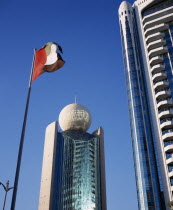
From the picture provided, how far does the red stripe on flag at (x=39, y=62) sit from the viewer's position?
819 inches

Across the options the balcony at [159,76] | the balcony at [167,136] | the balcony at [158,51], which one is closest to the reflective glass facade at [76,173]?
the balcony at [167,136]

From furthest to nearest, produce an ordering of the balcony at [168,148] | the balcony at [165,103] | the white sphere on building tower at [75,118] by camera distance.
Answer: the white sphere on building tower at [75,118] → the balcony at [165,103] → the balcony at [168,148]

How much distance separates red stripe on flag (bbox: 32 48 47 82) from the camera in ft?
68.2

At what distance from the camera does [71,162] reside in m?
68.3

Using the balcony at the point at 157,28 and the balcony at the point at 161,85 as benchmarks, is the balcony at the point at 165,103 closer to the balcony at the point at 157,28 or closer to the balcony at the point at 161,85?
the balcony at the point at 161,85

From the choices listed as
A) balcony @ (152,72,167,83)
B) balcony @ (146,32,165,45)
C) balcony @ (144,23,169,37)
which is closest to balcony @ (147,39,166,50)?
balcony @ (146,32,165,45)

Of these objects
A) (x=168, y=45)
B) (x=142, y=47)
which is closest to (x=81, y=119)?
(x=142, y=47)

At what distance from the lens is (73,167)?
222 ft

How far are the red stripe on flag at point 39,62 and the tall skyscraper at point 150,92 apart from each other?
4020cm

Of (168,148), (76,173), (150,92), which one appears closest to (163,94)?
(150,92)

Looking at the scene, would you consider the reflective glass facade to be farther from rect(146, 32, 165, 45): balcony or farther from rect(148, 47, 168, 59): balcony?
rect(146, 32, 165, 45): balcony

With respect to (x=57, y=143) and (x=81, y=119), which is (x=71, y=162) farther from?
(x=81, y=119)

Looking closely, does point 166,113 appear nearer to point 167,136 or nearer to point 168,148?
point 167,136

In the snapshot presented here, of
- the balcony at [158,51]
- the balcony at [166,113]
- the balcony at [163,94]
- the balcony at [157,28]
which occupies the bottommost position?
the balcony at [166,113]
